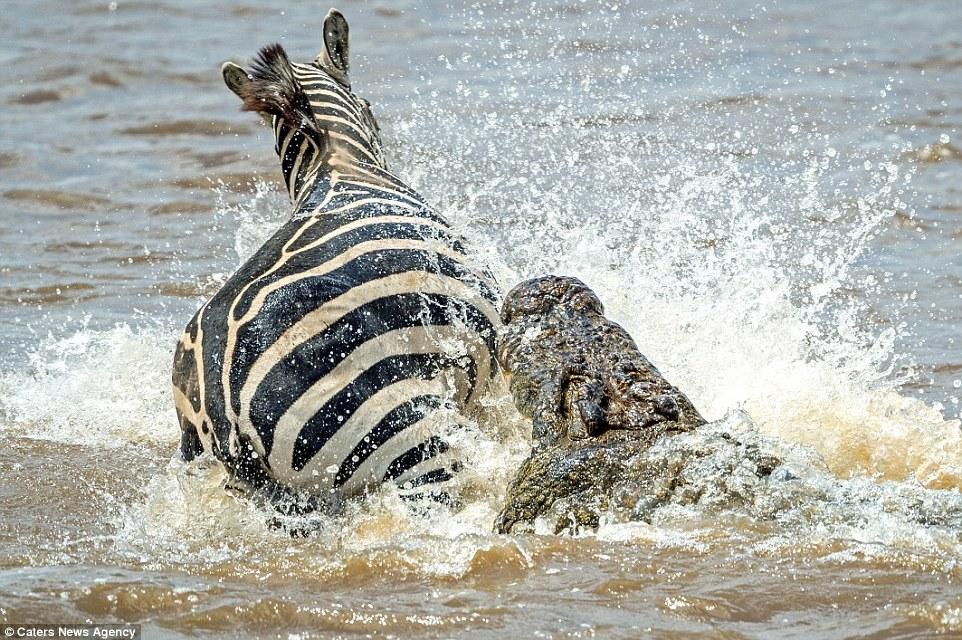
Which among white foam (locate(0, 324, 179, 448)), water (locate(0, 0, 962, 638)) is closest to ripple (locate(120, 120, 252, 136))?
water (locate(0, 0, 962, 638))

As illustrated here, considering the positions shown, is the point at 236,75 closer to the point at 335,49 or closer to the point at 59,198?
the point at 335,49

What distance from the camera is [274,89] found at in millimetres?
4805

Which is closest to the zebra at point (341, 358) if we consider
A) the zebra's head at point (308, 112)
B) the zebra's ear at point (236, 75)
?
the zebra's head at point (308, 112)

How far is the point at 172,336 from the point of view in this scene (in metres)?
6.88

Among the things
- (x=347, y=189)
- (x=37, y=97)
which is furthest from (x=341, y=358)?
(x=37, y=97)

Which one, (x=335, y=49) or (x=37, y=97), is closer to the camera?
(x=335, y=49)

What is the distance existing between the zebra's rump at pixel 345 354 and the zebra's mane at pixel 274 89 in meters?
0.62

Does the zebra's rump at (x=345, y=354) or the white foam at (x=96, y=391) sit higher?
the zebra's rump at (x=345, y=354)

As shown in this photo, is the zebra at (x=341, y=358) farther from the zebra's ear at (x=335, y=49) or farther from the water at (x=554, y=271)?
the zebra's ear at (x=335, y=49)

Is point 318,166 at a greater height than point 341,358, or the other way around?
point 318,166

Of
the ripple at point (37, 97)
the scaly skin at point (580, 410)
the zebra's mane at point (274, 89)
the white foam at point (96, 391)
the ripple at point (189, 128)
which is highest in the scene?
the ripple at point (37, 97)

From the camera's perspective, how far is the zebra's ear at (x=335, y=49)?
551 cm

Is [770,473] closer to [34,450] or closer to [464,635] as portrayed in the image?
[464,635]

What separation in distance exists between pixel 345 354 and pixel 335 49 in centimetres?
200
